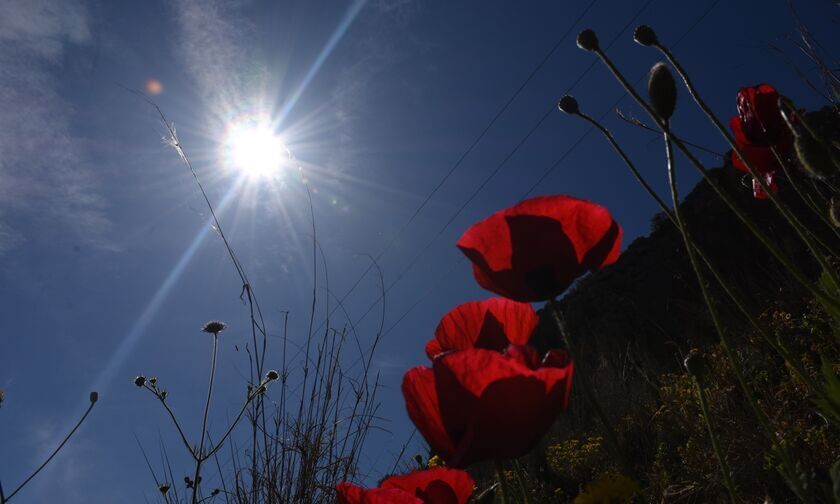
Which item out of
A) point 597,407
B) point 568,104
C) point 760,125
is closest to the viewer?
point 597,407

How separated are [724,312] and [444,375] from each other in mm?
4483

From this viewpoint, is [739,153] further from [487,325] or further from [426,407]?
[426,407]

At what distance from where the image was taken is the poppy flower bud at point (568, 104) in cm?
109

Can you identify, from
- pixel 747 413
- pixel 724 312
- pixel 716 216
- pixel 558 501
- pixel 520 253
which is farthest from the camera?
pixel 716 216

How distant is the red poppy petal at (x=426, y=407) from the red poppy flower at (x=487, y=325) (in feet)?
0.46

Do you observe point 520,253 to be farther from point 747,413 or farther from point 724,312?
point 724,312

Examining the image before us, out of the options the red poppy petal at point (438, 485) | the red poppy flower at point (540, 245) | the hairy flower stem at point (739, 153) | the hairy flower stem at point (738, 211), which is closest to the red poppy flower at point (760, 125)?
the hairy flower stem at point (739, 153)

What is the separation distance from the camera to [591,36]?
39.6 inches

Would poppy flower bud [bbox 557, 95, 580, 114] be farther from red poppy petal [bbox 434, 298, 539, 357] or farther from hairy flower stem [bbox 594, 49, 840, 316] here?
red poppy petal [bbox 434, 298, 539, 357]

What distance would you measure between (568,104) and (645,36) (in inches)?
6.4

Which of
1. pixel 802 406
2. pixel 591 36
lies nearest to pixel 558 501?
pixel 802 406

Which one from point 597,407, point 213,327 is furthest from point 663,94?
point 213,327

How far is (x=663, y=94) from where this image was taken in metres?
0.84

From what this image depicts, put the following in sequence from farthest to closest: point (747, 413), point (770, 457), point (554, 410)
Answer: point (747, 413), point (770, 457), point (554, 410)
